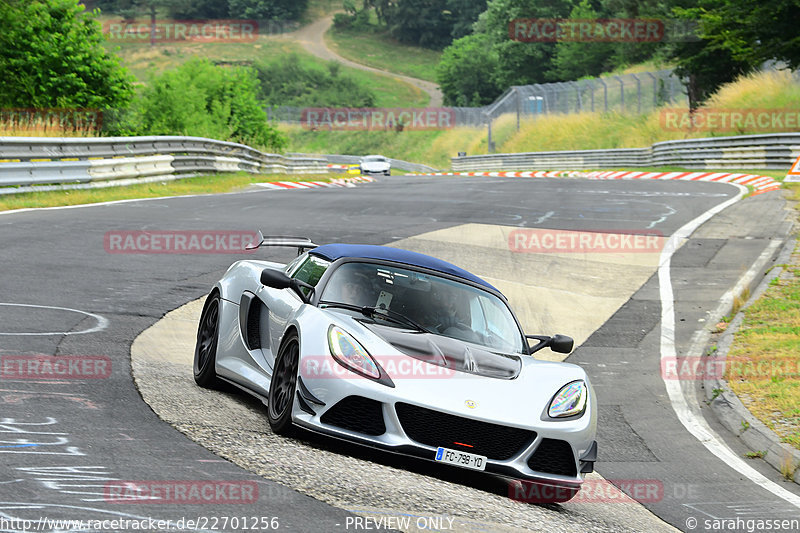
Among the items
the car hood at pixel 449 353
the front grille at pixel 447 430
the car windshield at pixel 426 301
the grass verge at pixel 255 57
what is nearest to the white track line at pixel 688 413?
the car windshield at pixel 426 301

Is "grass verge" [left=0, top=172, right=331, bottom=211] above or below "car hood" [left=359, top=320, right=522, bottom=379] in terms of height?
below

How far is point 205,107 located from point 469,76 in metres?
72.2

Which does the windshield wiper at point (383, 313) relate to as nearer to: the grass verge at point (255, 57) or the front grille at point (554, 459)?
the front grille at point (554, 459)

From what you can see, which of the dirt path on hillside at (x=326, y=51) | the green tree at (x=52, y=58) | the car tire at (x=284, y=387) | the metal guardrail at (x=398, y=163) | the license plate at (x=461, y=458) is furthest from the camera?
the dirt path on hillside at (x=326, y=51)

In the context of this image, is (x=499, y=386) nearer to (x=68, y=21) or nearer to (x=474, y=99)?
(x=68, y=21)

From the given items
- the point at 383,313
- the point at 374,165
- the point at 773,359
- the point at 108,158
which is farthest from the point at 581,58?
the point at 383,313

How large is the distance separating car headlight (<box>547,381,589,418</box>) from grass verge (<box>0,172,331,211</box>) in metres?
14.8

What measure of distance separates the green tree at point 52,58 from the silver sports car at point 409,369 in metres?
24.0

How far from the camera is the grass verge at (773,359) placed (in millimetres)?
9680

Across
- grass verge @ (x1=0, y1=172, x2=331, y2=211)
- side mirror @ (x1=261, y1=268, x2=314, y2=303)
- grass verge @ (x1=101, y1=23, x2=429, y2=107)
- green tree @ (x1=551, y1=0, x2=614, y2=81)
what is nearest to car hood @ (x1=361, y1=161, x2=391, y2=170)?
grass verge @ (x1=0, y1=172, x2=331, y2=211)

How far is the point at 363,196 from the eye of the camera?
90.5 feet

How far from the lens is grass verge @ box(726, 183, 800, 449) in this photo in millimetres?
9680

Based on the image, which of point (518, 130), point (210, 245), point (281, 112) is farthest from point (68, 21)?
point (281, 112)

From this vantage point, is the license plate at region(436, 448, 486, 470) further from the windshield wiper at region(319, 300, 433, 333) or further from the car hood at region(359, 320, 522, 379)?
the windshield wiper at region(319, 300, 433, 333)
